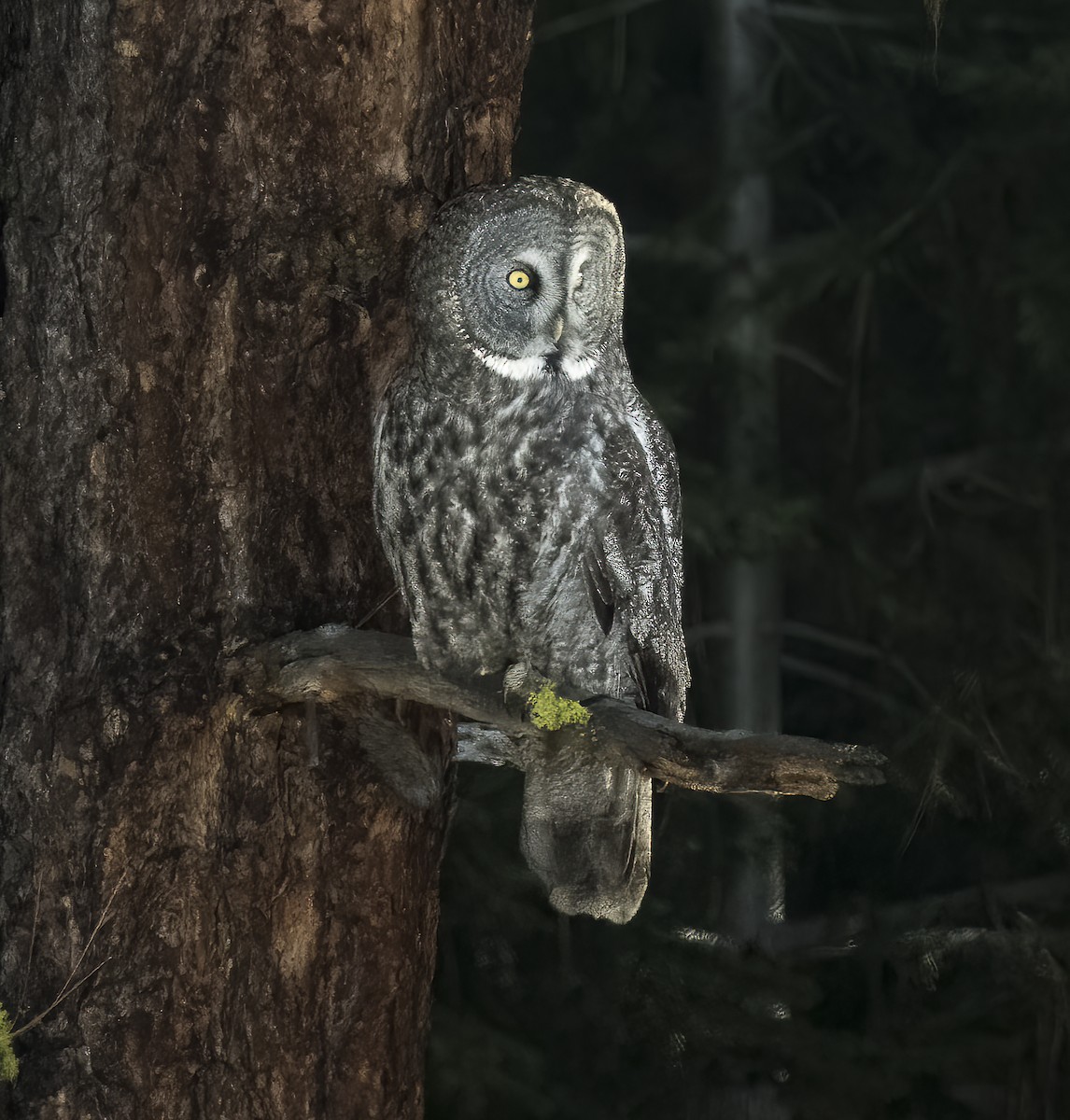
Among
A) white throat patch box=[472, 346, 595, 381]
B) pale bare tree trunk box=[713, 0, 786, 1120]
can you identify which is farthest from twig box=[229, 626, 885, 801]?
pale bare tree trunk box=[713, 0, 786, 1120]

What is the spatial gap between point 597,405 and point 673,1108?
2.45 m

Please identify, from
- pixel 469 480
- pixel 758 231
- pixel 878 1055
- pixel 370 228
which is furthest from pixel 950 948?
pixel 758 231

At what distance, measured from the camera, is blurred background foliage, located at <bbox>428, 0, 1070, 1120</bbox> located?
3.45m

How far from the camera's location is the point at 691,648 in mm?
5039

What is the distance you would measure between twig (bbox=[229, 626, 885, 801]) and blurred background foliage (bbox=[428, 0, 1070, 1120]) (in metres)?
0.68

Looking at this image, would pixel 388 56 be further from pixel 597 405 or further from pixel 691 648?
pixel 691 648

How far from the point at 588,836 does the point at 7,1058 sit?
2.79 ft

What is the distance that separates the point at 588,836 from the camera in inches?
86.3

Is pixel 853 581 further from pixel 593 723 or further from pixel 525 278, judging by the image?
pixel 593 723

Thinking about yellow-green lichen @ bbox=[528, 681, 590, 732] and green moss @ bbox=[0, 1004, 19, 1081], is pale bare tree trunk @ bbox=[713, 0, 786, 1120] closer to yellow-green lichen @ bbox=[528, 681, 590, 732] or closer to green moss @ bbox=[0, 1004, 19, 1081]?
yellow-green lichen @ bbox=[528, 681, 590, 732]

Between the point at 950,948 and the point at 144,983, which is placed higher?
the point at 144,983

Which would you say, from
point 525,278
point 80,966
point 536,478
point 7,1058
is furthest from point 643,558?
point 7,1058

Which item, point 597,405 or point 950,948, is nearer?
point 597,405

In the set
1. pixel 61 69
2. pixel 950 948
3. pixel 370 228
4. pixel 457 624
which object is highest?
pixel 61 69
